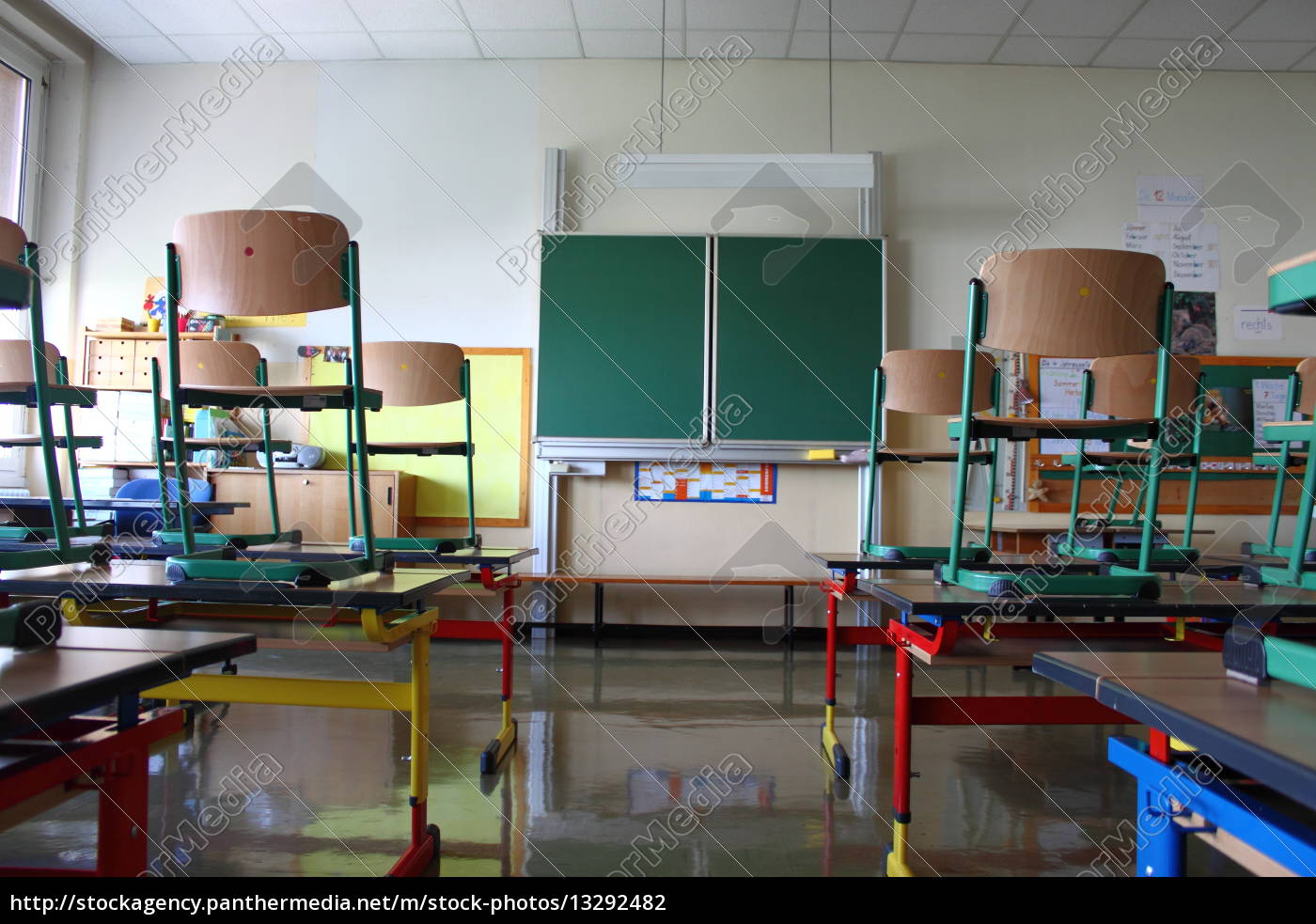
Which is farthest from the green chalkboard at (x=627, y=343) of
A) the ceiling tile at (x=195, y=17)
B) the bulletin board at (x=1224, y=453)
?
the ceiling tile at (x=195, y=17)

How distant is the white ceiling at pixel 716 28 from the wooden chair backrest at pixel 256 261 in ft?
11.4

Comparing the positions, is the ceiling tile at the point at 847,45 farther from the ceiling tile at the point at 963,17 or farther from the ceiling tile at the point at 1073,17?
the ceiling tile at the point at 1073,17

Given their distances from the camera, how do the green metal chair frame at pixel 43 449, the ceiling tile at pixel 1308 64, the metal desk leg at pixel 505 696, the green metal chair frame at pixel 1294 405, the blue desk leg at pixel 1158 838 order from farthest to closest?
the ceiling tile at pixel 1308 64 → the green metal chair frame at pixel 1294 405 → the metal desk leg at pixel 505 696 → the green metal chair frame at pixel 43 449 → the blue desk leg at pixel 1158 838

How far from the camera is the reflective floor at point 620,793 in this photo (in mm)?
1720

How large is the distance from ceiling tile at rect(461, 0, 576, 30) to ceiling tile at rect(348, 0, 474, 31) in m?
0.06

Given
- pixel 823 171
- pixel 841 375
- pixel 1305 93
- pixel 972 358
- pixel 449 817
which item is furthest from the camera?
pixel 1305 93

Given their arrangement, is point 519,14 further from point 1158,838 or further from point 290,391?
point 1158,838

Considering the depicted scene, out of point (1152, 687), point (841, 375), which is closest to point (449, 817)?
point (1152, 687)

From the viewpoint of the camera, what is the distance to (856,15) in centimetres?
457

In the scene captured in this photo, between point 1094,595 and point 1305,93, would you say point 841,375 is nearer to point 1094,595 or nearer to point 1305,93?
point 1094,595

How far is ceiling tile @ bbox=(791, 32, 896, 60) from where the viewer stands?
4.77 meters

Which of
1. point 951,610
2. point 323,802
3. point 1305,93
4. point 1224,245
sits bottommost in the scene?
point 323,802

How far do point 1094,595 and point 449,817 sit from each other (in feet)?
5.10

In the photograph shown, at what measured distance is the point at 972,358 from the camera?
5.58 feet
